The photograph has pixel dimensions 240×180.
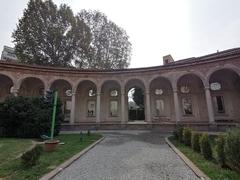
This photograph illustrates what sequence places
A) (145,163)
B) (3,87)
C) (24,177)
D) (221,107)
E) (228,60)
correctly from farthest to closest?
(3,87) < (221,107) < (228,60) < (145,163) < (24,177)

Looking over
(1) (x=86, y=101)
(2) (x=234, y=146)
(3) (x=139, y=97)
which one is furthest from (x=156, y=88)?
(2) (x=234, y=146)

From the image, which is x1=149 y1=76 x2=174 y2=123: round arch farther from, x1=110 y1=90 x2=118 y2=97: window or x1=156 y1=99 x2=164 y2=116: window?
x1=110 y1=90 x2=118 y2=97: window

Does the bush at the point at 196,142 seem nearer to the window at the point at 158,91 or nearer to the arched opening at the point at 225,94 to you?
the arched opening at the point at 225,94

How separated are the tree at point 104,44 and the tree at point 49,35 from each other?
1.45m

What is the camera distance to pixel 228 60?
47.1 feet

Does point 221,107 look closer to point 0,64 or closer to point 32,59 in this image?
point 0,64

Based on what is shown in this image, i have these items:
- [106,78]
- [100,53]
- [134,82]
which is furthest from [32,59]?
[134,82]

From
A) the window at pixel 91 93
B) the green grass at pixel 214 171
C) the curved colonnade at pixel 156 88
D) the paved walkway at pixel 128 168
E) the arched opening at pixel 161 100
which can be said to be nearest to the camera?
the green grass at pixel 214 171

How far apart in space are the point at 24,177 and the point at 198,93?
18.7 meters

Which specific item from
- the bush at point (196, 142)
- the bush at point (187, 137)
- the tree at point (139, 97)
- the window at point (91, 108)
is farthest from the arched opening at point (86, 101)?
the bush at point (196, 142)

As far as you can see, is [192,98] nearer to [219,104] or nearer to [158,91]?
[219,104]

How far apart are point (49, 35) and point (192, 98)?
21750 mm

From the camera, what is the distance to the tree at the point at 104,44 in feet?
84.7

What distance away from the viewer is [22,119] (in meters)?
11.5
